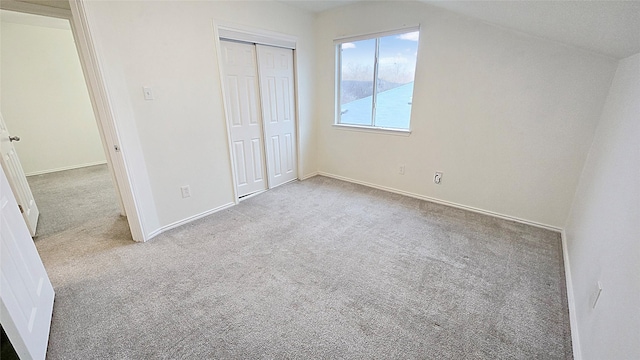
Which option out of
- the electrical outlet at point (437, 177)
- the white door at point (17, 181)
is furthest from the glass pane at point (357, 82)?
the white door at point (17, 181)

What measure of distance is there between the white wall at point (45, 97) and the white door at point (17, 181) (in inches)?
87.3

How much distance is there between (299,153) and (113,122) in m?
2.29

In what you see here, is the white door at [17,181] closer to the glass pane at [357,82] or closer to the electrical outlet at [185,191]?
the electrical outlet at [185,191]

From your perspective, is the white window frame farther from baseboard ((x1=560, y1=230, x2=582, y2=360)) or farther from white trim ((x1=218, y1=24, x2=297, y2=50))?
baseboard ((x1=560, y1=230, x2=582, y2=360))

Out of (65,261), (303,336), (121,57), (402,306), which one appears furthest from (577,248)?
(65,261)

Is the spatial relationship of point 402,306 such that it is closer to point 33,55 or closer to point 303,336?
point 303,336

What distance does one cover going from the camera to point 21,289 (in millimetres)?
1296

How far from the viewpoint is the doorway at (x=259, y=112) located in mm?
2951

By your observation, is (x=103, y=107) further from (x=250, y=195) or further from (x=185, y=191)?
(x=250, y=195)

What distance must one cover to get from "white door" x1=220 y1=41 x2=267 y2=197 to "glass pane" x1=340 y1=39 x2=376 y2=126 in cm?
124

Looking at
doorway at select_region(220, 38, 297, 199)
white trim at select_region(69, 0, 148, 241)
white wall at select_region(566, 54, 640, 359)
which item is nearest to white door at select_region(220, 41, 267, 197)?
doorway at select_region(220, 38, 297, 199)

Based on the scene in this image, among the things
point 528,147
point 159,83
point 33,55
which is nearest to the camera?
point 159,83

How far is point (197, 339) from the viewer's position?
56.5 inches

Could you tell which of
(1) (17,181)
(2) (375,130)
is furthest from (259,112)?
(1) (17,181)
